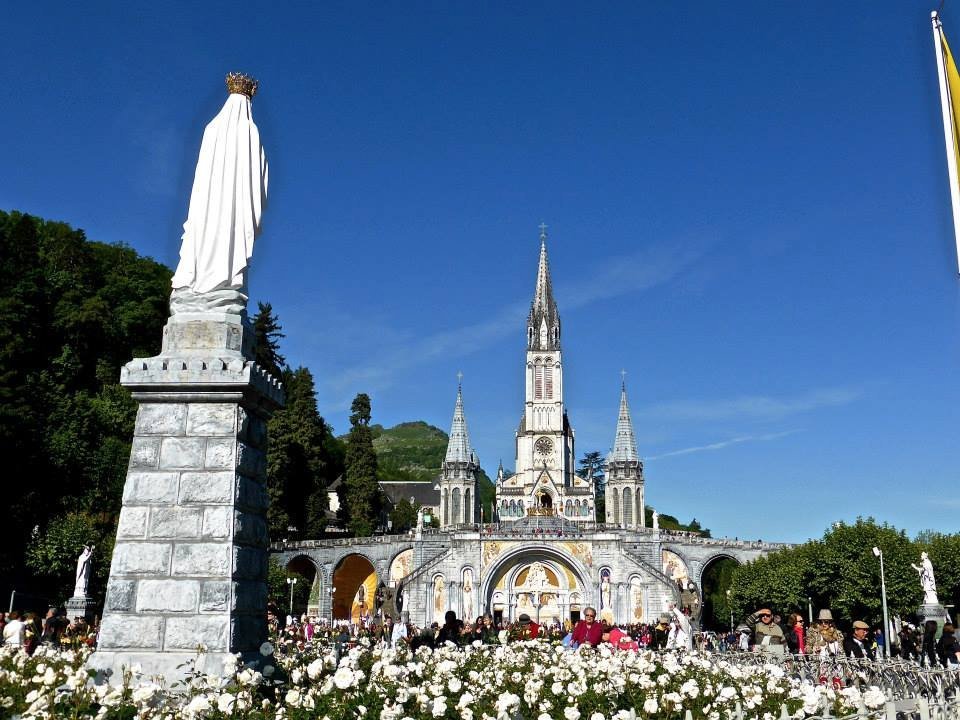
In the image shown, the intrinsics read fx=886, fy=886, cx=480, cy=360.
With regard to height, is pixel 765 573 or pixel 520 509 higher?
pixel 520 509

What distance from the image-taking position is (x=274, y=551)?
4969cm

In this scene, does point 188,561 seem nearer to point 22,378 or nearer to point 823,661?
point 823,661

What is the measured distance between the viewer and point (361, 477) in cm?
5759

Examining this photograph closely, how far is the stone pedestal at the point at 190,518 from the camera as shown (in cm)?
630

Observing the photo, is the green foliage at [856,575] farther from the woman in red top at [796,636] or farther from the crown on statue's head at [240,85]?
the crown on statue's head at [240,85]

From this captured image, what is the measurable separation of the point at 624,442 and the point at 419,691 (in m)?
66.8

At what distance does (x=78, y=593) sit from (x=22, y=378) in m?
16.4

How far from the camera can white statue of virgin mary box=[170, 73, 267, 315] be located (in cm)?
724

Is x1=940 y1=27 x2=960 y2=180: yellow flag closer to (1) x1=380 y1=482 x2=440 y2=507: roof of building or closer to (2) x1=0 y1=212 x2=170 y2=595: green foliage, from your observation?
(2) x1=0 y1=212 x2=170 y2=595: green foliage

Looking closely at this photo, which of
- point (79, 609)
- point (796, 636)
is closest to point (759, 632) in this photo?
point (796, 636)

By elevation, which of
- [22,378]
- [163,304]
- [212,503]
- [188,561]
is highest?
[163,304]

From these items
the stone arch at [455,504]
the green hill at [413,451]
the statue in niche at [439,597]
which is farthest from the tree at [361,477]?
the green hill at [413,451]

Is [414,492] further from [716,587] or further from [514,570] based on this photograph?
[514,570]

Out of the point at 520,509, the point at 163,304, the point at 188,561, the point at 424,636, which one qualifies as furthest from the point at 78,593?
the point at 520,509
